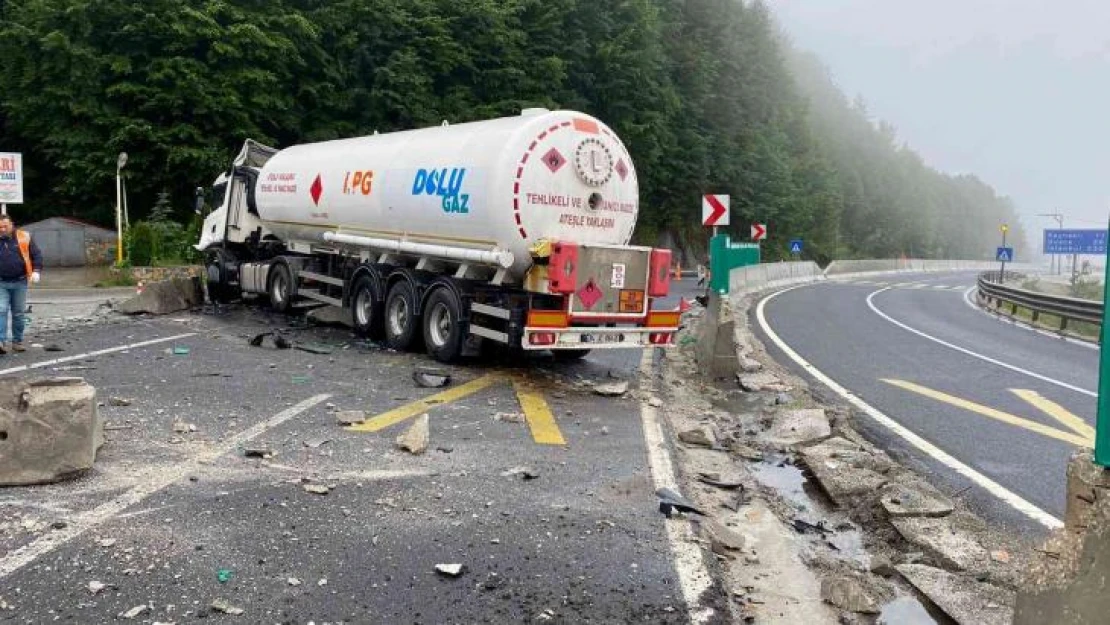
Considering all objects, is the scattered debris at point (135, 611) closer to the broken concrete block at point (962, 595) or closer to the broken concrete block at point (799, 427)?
the broken concrete block at point (962, 595)

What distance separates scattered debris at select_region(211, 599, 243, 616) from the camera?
3859mm

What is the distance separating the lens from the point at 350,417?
760 centimetres

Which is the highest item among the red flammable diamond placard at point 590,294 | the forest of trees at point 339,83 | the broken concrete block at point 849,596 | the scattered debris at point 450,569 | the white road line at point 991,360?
the forest of trees at point 339,83

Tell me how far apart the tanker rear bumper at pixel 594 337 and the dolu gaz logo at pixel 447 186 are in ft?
6.04

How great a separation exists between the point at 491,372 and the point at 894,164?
13698 centimetres

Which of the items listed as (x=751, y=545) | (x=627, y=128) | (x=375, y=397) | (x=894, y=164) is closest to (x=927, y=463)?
(x=751, y=545)

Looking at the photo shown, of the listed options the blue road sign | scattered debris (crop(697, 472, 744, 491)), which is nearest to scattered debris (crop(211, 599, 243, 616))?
scattered debris (crop(697, 472, 744, 491))

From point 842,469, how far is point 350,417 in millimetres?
4177

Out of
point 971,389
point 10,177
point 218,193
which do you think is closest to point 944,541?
point 971,389

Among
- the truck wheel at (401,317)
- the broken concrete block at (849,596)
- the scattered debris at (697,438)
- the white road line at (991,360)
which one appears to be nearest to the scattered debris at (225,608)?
the broken concrete block at (849,596)

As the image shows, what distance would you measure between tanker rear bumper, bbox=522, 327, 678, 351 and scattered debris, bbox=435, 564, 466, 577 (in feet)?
18.3

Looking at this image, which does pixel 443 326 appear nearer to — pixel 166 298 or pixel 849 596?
pixel 849 596

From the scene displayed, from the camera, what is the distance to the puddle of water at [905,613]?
4.29 m

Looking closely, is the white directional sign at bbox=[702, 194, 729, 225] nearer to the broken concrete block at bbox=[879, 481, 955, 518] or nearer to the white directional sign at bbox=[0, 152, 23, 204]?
the broken concrete block at bbox=[879, 481, 955, 518]
